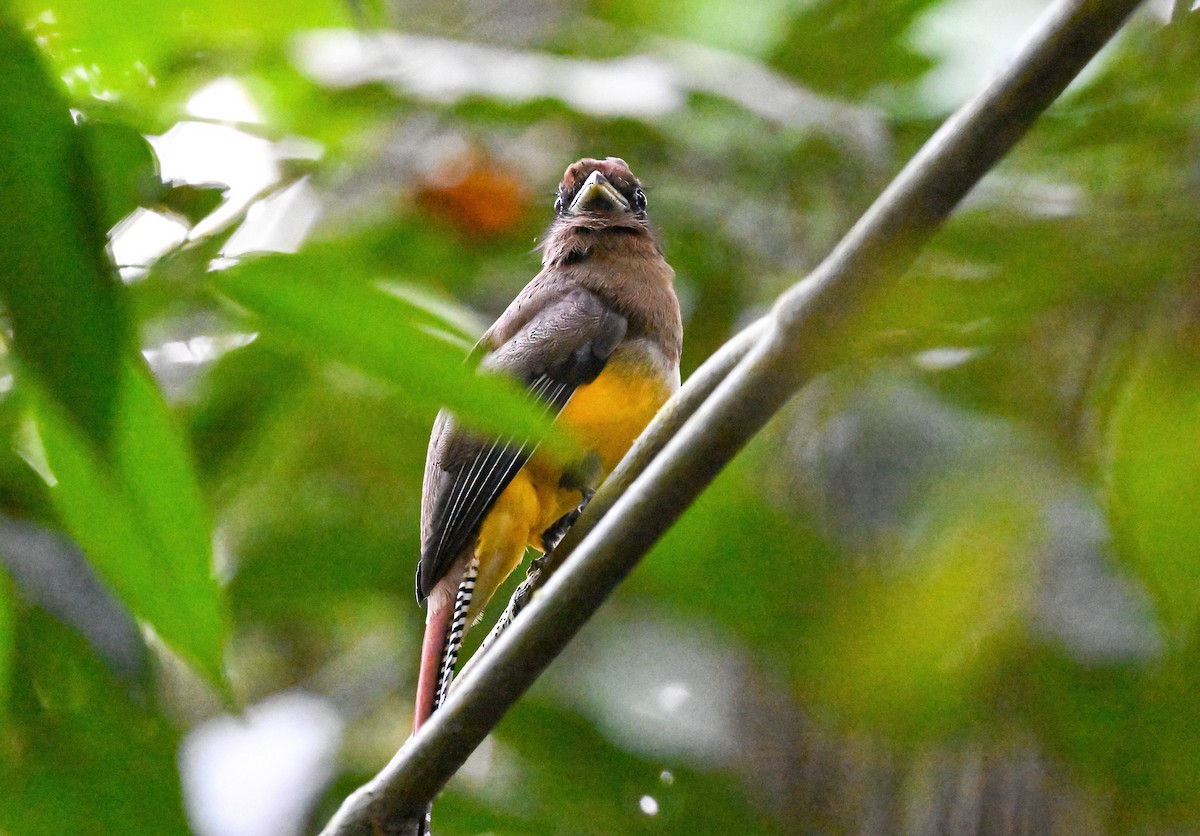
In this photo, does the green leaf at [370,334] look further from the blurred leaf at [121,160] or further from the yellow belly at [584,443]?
the yellow belly at [584,443]

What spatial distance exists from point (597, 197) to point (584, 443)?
692 millimetres

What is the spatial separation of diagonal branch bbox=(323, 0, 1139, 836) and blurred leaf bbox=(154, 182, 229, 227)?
1.07 meters

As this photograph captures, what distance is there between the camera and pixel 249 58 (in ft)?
9.11

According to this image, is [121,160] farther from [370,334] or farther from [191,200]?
[370,334]

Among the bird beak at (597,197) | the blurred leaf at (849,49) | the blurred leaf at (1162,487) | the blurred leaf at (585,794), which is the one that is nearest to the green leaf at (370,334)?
the blurred leaf at (1162,487)

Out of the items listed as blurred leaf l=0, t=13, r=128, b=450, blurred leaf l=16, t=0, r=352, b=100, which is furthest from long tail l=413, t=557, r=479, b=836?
blurred leaf l=0, t=13, r=128, b=450

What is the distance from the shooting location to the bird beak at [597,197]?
3.21 metres

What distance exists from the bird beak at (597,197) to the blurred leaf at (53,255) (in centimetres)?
214

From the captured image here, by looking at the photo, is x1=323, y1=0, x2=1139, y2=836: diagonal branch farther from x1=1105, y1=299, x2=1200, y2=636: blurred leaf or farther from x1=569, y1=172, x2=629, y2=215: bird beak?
x1=569, y1=172, x2=629, y2=215: bird beak

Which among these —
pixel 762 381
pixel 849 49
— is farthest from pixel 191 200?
pixel 849 49

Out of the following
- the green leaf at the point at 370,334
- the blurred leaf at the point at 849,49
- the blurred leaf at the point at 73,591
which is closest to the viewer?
the green leaf at the point at 370,334

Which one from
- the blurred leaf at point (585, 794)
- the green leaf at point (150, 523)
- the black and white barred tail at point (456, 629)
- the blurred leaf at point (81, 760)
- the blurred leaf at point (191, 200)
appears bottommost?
the blurred leaf at point (585, 794)

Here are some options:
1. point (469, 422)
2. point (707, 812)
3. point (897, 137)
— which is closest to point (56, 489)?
point (469, 422)

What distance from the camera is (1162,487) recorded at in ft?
6.45
